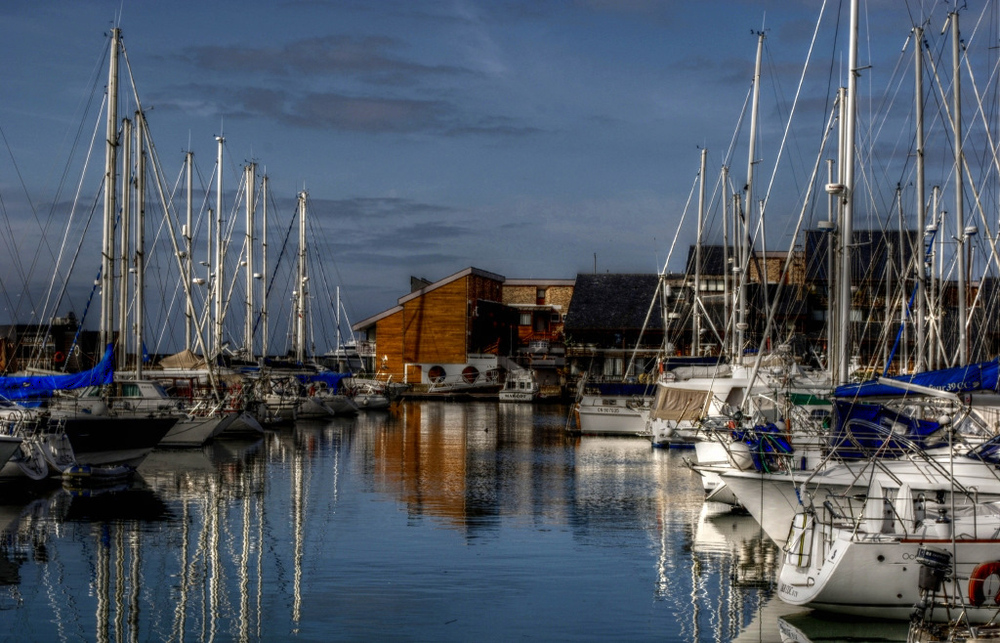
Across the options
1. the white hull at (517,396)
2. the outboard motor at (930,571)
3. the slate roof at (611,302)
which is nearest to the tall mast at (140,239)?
the outboard motor at (930,571)

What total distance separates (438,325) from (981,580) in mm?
83260

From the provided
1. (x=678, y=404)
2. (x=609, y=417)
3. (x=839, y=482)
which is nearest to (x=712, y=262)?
(x=609, y=417)

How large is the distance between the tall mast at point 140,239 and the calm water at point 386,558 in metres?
7.24

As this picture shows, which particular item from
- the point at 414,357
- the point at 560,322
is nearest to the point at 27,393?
the point at 414,357

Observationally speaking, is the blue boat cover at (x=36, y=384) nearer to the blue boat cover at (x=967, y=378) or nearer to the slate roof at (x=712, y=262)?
the blue boat cover at (x=967, y=378)

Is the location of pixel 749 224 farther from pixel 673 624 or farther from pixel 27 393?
pixel 673 624

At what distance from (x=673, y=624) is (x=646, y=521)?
10.0 m

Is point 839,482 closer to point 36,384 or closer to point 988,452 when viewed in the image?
point 988,452

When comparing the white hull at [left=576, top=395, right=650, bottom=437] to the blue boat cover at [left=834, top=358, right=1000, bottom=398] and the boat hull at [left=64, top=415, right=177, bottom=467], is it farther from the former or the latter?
the blue boat cover at [left=834, top=358, right=1000, bottom=398]

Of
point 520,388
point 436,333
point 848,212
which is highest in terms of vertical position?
point 848,212

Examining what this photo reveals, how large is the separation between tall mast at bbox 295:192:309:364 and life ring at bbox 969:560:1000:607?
6289cm

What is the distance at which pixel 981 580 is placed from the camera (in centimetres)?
1608

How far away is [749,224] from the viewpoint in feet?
157

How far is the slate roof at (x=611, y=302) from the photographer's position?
9931cm
